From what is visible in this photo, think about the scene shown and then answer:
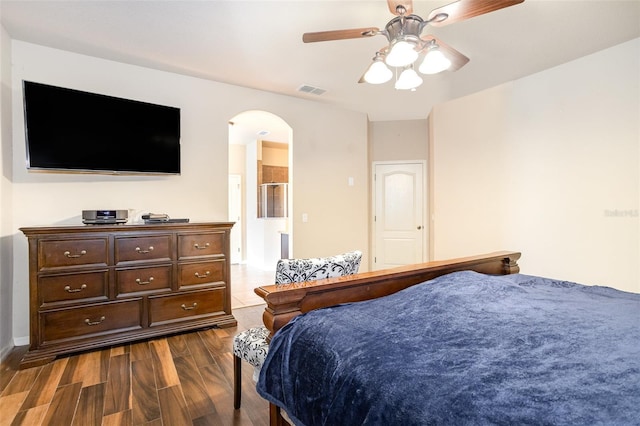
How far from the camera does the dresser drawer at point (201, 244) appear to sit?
3.02 m

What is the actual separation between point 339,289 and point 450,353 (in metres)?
0.64

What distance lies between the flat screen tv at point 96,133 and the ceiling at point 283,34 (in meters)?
0.51

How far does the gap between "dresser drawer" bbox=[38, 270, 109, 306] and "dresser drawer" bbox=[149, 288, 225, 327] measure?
0.41 m

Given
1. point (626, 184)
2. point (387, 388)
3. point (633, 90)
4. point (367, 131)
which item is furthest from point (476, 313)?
point (367, 131)

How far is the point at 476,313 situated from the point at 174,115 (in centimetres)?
327

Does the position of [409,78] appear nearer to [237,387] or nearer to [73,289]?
[237,387]

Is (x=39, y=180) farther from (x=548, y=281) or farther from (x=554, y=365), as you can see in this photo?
(x=548, y=281)

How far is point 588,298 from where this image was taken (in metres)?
1.64

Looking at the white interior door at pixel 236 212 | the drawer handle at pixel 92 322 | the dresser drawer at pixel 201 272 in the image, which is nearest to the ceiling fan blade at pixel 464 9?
the dresser drawer at pixel 201 272

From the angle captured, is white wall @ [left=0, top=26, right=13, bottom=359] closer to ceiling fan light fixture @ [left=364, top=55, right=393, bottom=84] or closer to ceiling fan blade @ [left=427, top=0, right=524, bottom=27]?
ceiling fan light fixture @ [left=364, top=55, right=393, bottom=84]

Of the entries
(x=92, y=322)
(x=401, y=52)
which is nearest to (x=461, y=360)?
(x=401, y=52)

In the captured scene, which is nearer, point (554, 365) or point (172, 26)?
point (554, 365)

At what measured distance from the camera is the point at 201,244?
10.2ft

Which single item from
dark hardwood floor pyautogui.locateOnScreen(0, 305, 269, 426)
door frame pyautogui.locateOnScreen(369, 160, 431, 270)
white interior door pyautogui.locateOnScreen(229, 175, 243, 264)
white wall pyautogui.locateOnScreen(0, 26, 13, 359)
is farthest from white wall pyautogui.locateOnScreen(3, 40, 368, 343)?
white interior door pyautogui.locateOnScreen(229, 175, 243, 264)
